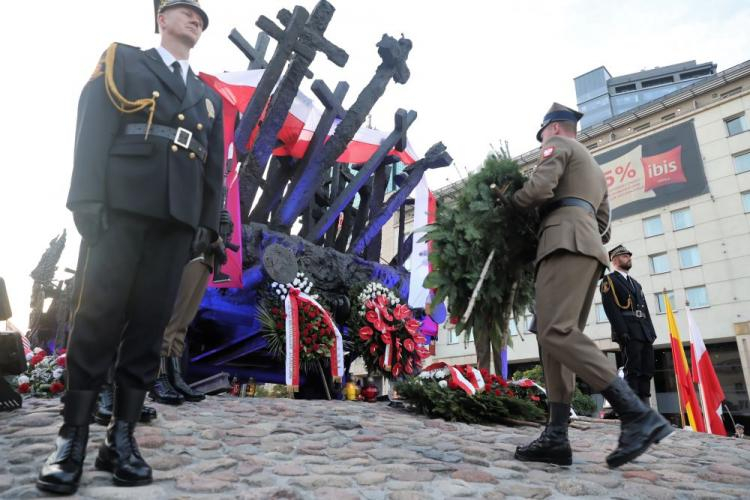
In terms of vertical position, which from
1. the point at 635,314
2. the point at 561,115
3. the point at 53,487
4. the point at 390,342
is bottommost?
the point at 53,487

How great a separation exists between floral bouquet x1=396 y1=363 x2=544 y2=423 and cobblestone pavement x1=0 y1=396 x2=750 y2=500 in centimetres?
66

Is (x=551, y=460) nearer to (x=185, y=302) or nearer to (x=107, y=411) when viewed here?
(x=107, y=411)

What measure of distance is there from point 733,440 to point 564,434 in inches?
123

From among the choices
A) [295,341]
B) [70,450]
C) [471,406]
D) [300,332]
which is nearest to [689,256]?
[300,332]

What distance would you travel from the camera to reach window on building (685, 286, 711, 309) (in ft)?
93.2

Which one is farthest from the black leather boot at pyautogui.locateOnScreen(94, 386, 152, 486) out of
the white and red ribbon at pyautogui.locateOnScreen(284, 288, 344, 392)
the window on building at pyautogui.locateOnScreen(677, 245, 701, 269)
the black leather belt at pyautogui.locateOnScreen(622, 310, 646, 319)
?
the window on building at pyautogui.locateOnScreen(677, 245, 701, 269)

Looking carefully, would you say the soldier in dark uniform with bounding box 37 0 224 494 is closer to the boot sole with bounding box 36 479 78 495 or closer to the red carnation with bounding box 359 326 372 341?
the boot sole with bounding box 36 479 78 495

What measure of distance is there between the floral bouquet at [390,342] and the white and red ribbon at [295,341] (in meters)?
0.70

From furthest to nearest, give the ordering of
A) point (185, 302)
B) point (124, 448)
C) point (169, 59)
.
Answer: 1. point (185, 302)
2. point (169, 59)
3. point (124, 448)

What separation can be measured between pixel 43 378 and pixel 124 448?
419cm

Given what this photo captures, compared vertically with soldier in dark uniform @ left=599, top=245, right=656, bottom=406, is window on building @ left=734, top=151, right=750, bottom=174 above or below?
above

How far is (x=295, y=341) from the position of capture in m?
7.51

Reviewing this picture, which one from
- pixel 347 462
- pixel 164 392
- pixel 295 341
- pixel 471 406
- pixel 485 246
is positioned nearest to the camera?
pixel 347 462

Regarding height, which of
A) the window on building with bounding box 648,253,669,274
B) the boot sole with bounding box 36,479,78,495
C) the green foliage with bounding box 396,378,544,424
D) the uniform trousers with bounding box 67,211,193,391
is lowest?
the boot sole with bounding box 36,479,78,495
